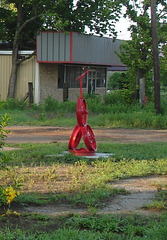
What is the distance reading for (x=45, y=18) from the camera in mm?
26453

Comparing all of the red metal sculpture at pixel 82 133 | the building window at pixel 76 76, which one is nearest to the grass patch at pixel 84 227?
the red metal sculpture at pixel 82 133

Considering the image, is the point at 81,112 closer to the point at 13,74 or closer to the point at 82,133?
the point at 82,133

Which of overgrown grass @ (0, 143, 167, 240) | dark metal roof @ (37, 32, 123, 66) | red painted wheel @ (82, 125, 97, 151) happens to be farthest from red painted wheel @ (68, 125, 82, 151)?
dark metal roof @ (37, 32, 123, 66)

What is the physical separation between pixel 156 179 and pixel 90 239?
4138 millimetres

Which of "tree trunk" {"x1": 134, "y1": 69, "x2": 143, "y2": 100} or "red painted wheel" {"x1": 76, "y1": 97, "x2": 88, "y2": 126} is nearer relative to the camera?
"red painted wheel" {"x1": 76, "y1": 97, "x2": 88, "y2": 126}

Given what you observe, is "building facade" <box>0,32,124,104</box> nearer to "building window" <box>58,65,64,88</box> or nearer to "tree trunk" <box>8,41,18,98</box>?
"building window" <box>58,65,64,88</box>

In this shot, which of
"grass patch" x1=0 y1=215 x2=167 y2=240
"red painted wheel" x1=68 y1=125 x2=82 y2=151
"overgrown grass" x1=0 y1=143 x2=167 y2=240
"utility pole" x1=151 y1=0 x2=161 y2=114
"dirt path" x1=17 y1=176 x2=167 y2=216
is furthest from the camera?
"utility pole" x1=151 y1=0 x2=161 y2=114

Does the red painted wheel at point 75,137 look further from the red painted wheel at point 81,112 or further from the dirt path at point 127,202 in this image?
the dirt path at point 127,202

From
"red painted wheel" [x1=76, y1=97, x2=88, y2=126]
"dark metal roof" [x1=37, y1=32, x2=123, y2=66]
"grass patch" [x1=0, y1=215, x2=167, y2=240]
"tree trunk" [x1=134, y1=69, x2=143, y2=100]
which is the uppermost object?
"dark metal roof" [x1=37, y1=32, x2=123, y2=66]

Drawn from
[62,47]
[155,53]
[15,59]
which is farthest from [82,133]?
[15,59]

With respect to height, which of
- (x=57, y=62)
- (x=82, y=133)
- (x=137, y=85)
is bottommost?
(x=82, y=133)

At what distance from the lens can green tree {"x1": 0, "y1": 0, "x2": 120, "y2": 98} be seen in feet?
86.6

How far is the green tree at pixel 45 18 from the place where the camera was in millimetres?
26406

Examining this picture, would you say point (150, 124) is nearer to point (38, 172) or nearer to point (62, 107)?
point (62, 107)
